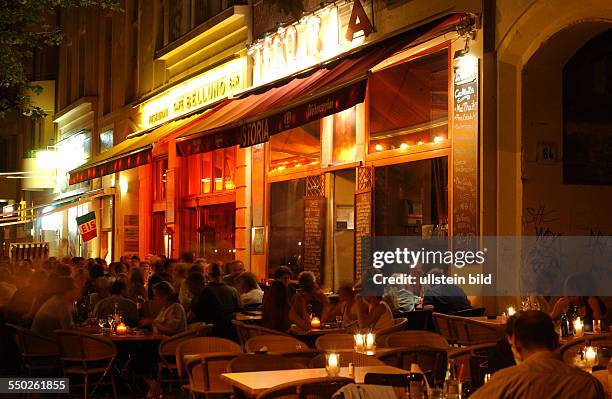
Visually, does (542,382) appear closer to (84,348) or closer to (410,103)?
(84,348)

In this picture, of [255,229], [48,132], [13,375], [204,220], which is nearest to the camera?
[13,375]

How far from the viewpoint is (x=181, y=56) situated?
965 inches

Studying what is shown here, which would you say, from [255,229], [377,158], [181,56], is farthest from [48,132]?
[377,158]

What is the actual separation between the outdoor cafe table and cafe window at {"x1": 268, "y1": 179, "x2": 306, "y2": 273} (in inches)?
405

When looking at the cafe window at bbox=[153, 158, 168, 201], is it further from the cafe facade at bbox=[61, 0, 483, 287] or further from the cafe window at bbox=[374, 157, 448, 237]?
the cafe window at bbox=[374, 157, 448, 237]

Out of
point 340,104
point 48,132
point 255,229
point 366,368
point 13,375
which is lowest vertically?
point 13,375

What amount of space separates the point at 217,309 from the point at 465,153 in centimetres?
385

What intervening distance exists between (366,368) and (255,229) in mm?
12340

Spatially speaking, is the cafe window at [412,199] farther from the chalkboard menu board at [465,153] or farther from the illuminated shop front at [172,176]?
the illuminated shop front at [172,176]

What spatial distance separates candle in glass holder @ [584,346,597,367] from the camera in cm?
770

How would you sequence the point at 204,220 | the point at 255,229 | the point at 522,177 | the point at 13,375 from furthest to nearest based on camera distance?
the point at 204,220, the point at 255,229, the point at 13,375, the point at 522,177

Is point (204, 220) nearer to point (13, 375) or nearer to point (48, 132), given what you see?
point (13, 375)

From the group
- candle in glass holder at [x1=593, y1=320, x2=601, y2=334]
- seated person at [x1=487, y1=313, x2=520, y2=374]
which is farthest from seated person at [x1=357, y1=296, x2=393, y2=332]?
seated person at [x1=487, y1=313, x2=520, y2=374]

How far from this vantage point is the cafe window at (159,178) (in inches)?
1039
